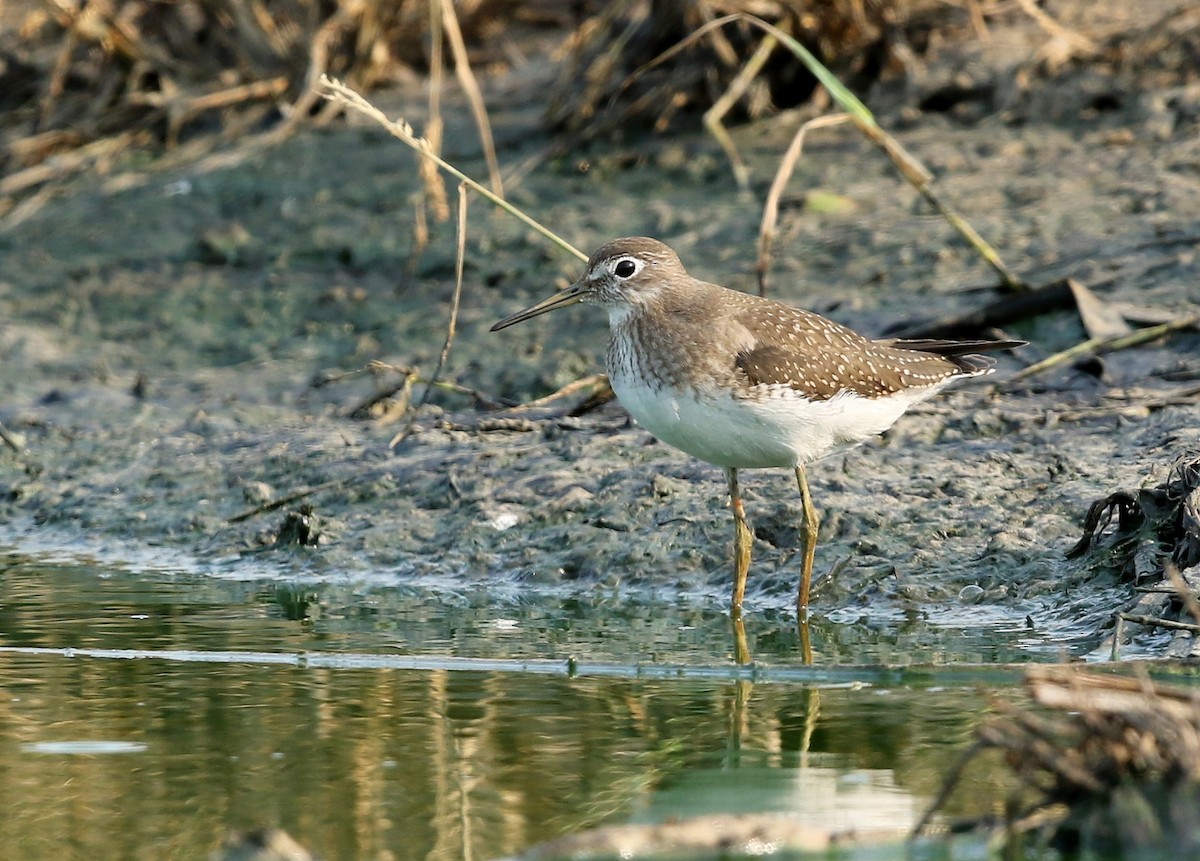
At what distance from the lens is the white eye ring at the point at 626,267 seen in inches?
271

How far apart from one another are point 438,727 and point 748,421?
1839 millimetres

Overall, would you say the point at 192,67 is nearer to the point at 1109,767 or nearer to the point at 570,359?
the point at 570,359

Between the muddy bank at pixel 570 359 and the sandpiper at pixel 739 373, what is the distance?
0.62 meters

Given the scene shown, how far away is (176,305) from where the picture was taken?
11125 millimetres

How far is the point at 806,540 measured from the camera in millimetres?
6625

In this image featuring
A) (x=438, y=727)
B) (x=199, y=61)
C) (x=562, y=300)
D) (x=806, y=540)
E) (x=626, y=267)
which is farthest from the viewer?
(x=199, y=61)

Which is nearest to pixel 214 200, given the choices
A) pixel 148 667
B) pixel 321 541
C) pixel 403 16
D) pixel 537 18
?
pixel 403 16

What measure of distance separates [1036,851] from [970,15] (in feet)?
26.3

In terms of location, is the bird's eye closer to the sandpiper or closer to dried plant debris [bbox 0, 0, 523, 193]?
the sandpiper

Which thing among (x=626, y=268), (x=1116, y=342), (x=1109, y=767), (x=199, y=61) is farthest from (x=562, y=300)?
(x=199, y=61)

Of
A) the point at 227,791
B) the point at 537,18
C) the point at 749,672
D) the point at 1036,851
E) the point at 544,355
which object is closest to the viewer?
the point at 1036,851

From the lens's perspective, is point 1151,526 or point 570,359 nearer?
point 1151,526

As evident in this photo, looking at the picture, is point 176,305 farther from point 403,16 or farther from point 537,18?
point 537,18

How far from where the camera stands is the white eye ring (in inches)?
271
